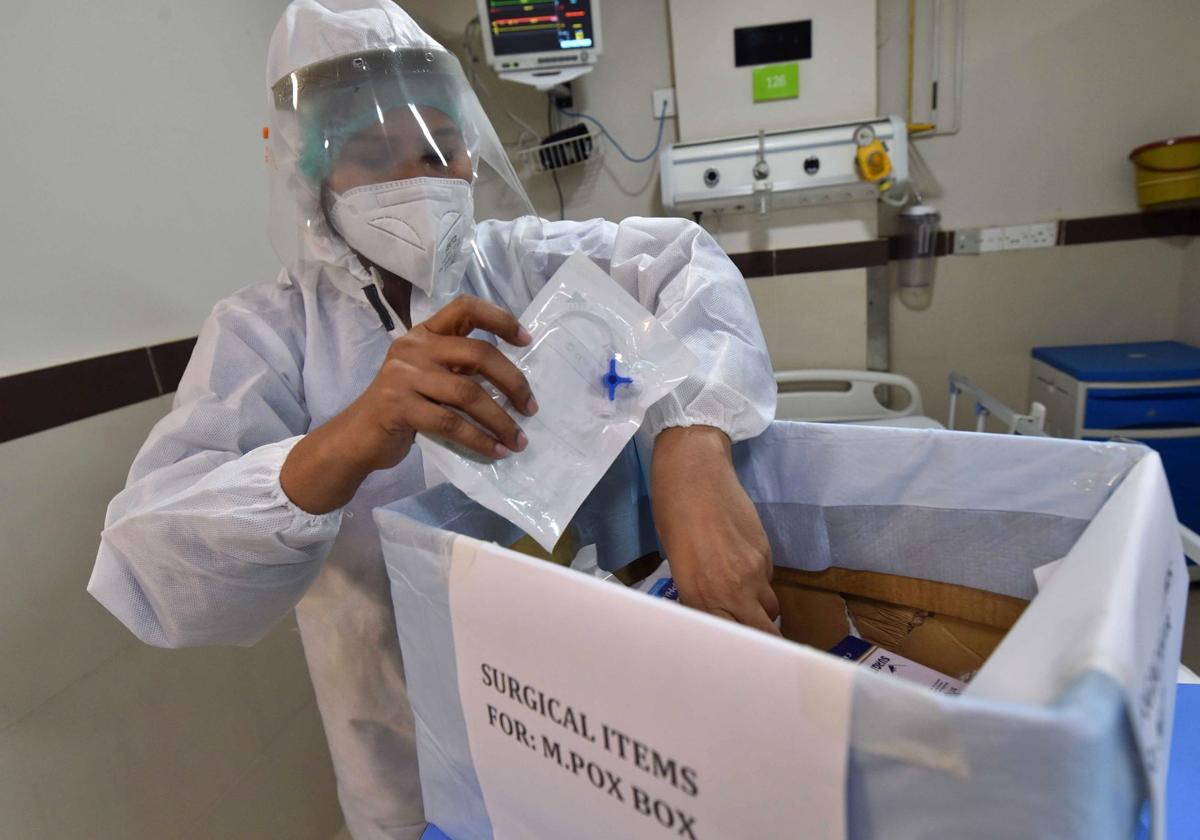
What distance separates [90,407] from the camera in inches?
39.7

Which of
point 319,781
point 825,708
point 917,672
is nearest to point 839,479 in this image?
point 917,672

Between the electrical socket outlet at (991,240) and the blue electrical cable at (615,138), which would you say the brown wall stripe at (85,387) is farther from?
the electrical socket outlet at (991,240)

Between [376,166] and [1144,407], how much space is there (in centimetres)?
204

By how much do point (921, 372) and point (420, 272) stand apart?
1.98m

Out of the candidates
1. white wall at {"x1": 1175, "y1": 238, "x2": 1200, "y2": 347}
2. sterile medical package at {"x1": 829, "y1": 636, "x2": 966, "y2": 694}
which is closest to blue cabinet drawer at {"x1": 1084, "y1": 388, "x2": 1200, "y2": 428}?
white wall at {"x1": 1175, "y1": 238, "x2": 1200, "y2": 347}

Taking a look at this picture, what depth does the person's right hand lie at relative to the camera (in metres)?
0.51

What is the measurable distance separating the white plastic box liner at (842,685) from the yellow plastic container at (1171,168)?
1.95 meters

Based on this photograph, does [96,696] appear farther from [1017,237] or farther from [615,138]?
[1017,237]

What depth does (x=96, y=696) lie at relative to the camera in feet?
3.23

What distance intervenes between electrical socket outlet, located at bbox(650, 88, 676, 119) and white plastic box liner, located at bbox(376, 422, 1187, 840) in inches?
71.2

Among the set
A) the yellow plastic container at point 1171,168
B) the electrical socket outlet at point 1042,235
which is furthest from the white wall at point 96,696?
the yellow plastic container at point 1171,168

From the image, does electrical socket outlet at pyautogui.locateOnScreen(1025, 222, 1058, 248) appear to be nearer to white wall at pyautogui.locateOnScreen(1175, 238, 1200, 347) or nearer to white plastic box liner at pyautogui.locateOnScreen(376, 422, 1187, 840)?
white wall at pyautogui.locateOnScreen(1175, 238, 1200, 347)

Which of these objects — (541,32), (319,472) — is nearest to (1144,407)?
(541,32)

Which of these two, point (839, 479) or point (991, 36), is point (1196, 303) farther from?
point (839, 479)
